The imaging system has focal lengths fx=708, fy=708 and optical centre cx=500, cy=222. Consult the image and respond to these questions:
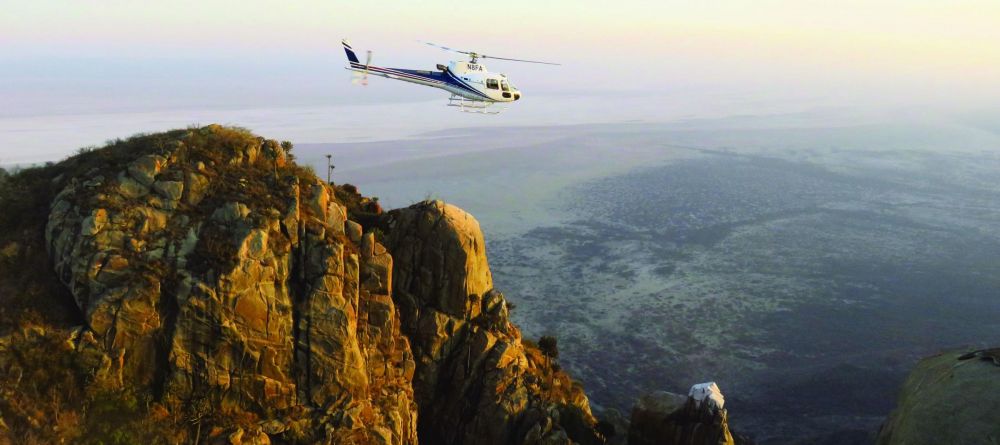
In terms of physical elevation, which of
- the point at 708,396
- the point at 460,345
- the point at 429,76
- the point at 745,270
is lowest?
the point at 745,270

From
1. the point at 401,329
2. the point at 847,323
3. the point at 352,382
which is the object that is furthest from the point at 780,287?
the point at 352,382

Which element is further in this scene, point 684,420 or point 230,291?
point 684,420

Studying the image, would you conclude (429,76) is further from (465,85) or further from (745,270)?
(745,270)

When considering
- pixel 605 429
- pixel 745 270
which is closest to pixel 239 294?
pixel 605 429

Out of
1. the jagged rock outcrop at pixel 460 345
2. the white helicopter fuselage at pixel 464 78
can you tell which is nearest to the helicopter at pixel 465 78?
the white helicopter fuselage at pixel 464 78

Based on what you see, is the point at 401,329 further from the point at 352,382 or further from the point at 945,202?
the point at 945,202

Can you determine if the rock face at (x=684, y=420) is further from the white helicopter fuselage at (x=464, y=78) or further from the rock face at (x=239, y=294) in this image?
the white helicopter fuselage at (x=464, y=78)

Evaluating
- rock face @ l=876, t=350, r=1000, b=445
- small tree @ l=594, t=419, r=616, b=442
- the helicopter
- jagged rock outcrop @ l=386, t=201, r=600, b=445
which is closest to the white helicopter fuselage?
the helicopter
